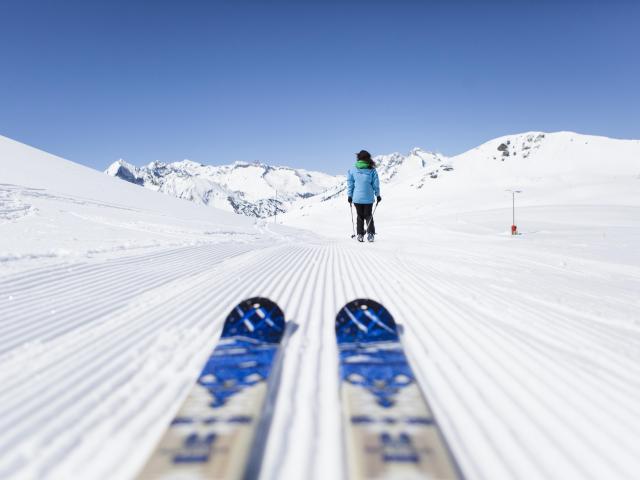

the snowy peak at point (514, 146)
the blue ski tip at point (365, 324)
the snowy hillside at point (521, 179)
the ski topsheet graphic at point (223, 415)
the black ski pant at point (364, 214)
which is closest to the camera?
the ski topsheet graphic at point (223, 415)

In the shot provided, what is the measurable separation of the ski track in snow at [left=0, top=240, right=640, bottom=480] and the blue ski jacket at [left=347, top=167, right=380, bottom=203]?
5957 millimetres

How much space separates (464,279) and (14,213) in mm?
12515

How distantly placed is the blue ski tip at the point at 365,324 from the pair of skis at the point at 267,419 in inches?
0.4

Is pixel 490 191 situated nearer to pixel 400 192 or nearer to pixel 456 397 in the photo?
pixel 400 192

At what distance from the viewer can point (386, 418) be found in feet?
5.39

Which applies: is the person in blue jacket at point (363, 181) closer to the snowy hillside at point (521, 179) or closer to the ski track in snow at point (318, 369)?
the ski track in snow at point (318, 369)

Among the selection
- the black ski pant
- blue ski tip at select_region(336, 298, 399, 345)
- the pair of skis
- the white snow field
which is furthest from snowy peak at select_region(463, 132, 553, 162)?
the pair of skis

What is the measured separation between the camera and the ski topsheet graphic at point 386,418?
136 centimetres

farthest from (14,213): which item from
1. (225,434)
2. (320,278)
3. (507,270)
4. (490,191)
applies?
(490,191)

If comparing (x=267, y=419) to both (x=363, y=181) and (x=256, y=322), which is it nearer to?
(x=256, y=322)

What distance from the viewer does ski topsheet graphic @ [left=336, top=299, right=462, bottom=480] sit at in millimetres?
1357

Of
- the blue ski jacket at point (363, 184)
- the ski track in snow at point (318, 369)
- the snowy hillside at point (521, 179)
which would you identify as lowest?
the ski track in snow at point (318, 369)

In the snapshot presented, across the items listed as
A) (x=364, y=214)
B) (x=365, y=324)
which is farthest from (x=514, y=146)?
(x=365, y=324)

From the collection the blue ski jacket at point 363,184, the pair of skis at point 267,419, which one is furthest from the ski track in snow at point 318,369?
the blue ski jacket at point 363,184
